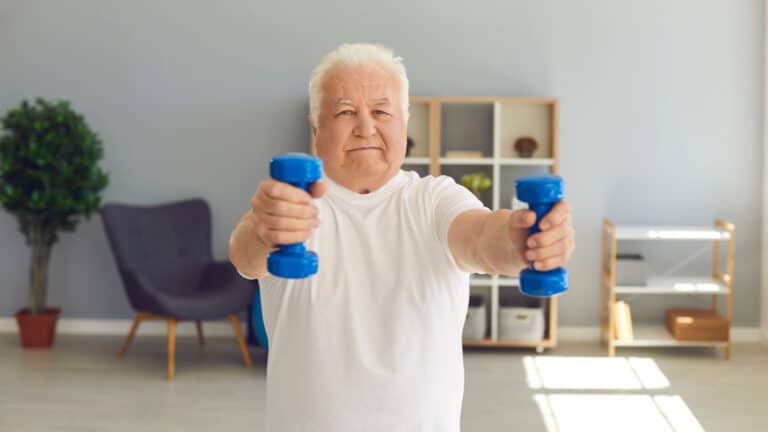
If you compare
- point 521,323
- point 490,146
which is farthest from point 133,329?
point 490,146

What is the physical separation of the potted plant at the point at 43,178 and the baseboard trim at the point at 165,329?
13.6 inches

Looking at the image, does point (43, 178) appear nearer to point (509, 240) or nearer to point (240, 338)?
point (240, 338)

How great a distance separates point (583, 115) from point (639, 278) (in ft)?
3.47

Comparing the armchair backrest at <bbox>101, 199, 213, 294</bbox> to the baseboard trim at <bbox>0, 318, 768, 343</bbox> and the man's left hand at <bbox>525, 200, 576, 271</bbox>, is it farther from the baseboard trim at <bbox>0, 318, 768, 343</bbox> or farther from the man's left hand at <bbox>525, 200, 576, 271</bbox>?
the man's left hand at <bbox>525, 200, 576, 271</bbox>

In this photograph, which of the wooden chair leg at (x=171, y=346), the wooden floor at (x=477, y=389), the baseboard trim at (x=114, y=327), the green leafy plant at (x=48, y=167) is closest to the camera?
the wooden floor at (x=477, y=389)

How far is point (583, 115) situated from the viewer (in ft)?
19.9

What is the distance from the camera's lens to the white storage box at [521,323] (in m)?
5.81

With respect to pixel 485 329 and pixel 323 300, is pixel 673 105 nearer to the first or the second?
pixel 485 329

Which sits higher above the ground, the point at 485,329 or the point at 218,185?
the point at 218,185

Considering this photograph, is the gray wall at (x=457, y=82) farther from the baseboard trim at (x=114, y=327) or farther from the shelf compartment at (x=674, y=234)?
the baseboard trim at (x=114, y=327)

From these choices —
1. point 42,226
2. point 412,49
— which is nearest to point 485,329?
point 412,49

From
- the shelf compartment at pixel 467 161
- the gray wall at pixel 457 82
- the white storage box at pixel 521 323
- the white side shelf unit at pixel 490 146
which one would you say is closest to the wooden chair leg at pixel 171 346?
the gray wall at pixel 457 82

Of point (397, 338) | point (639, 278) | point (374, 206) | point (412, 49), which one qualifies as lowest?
point (639, 278)

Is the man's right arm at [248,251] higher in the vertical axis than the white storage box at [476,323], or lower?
higher
